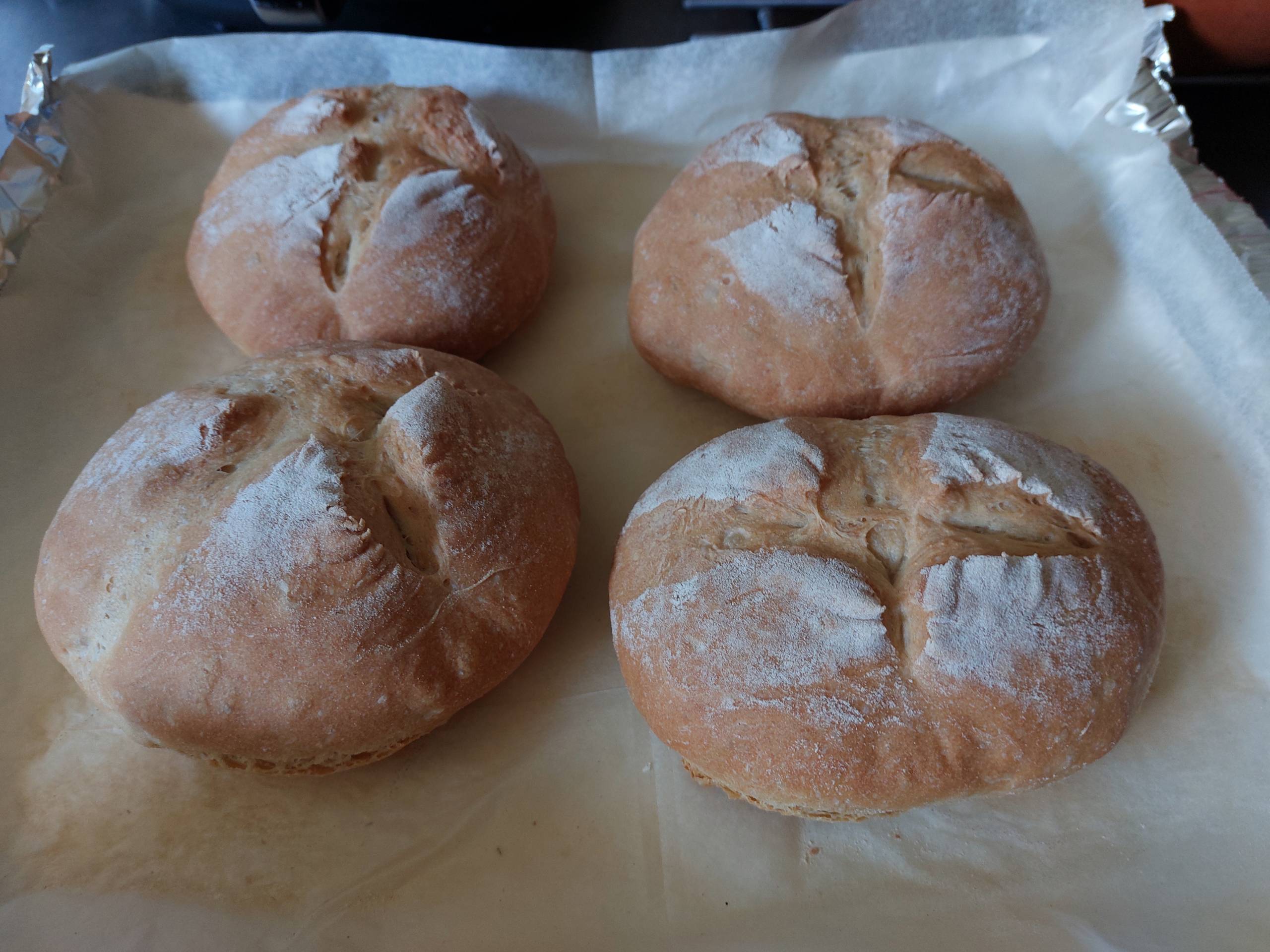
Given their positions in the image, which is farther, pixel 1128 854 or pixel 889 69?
pixel 889 69

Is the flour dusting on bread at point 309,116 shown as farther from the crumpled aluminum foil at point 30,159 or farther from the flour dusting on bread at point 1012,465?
the flour dusting on bread at point 1012,465

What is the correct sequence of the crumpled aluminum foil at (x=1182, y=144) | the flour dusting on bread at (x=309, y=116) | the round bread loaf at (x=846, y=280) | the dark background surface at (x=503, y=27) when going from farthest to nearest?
1. the dark background surface at (x=503, y=27)
2. the flour dusting on bread at (x=309, y=116)
3. the crumpled aluminum foil at (x=1182, y=144)
4. the round bread loaf at (x=846, y=280)

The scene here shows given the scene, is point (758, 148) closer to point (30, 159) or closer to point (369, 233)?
point (369, 233)

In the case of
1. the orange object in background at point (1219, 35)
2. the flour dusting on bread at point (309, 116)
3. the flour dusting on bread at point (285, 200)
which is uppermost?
the flour dusting on bread at point (309, 116)

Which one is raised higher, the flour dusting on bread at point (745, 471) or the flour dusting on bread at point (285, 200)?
the flour dusting on bread at point (285, 200)

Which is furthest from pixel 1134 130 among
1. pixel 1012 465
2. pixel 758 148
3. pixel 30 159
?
pixel 30 159

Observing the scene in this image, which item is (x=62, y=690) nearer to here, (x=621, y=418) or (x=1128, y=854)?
(x=621, y=418)

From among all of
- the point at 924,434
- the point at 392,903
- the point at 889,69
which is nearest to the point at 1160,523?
the point at 924,434

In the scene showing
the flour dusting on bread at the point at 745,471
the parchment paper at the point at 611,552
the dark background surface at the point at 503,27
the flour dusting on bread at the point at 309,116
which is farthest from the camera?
the dark background surface at the point at 503,27

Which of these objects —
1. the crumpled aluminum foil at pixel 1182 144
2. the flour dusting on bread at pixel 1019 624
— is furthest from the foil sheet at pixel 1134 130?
the flour dusting on bread at pixel 1019 624
